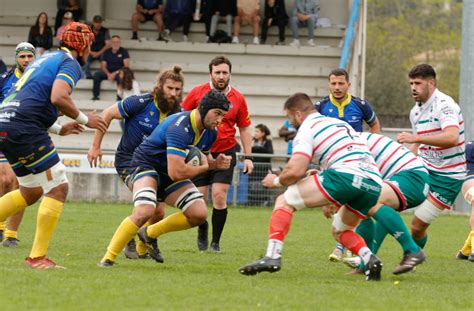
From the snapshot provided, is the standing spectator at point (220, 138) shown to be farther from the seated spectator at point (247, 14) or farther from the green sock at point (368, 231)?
the seated spectator at point (247, 14)

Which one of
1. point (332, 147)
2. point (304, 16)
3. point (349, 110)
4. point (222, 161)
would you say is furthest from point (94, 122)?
point (304, 16)

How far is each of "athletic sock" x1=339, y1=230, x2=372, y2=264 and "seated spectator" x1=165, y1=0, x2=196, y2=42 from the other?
1564 centimetres

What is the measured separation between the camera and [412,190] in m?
9.29

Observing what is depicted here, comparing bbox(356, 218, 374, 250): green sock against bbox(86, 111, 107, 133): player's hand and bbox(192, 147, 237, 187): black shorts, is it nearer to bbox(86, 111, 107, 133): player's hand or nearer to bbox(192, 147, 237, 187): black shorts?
bbox(86, 111, 107, 133): player's hand

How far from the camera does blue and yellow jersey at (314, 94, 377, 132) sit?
1162cm

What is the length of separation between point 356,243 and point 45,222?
264 cm

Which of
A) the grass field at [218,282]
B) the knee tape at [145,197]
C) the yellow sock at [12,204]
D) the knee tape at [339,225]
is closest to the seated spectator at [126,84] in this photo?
the grass field at [218,282]

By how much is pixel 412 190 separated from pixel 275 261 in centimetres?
155

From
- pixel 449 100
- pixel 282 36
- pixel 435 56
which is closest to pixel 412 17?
pixel 435 56

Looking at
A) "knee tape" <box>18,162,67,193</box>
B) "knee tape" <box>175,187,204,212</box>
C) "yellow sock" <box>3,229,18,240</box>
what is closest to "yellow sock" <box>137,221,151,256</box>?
"knee tape" <box>175,187,204,212</box>

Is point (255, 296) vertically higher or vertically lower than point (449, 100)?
lower

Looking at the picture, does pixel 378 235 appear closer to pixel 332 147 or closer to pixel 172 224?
pixel 332 147

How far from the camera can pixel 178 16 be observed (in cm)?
2448

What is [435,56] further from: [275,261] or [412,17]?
[275,261]
